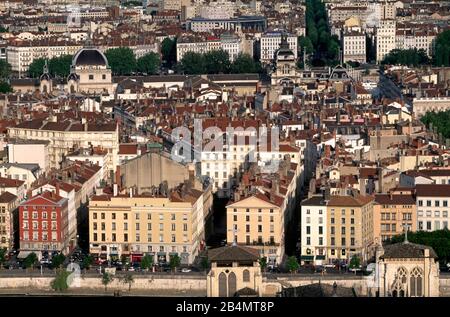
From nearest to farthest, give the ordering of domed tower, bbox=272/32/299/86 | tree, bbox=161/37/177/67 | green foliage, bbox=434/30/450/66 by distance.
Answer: domed tower, bbox=272/32/299/86, green foliage, bbox=434/30/450/66, tree, bbox=161/37/177/67

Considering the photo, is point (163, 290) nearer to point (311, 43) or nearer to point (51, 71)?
point (51, 71)

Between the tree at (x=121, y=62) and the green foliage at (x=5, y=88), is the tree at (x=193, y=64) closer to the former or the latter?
the tree at (x=121, y=62)

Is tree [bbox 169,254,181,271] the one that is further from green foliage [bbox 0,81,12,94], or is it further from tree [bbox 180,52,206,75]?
tree [bbox 180,52,206,75]

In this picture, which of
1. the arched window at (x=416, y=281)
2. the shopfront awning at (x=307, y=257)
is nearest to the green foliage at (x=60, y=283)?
the shopfront awning at (x=307, y=257)

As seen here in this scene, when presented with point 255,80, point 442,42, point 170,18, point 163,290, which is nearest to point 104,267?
point 163,290

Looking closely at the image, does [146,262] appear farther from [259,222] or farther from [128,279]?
[259,222]

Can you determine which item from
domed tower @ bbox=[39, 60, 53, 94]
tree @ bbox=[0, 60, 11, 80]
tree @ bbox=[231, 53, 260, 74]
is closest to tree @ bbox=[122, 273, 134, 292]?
domed tower @ bbox=[39, 60, 53, 94]
